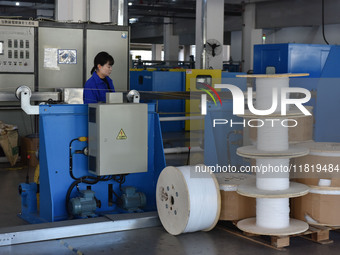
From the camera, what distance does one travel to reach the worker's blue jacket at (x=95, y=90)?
6.00 m

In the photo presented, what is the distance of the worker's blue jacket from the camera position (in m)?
6.00

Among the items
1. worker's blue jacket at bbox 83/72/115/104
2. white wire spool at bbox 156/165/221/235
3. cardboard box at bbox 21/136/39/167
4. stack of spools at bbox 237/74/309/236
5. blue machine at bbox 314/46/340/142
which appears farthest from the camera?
cardboard box at bbox 21/136/39/167

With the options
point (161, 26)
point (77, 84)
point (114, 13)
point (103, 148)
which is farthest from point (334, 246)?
point (161, 26)

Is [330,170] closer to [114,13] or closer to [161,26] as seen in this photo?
[114,13]

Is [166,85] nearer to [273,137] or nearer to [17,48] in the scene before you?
[17,48]

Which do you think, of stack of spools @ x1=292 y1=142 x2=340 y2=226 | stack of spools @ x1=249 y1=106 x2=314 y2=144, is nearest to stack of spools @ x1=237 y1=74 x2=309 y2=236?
stack of spools @ x1=292 y1=142 x2=340 y2=226

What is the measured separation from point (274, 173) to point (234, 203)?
53 centimetres

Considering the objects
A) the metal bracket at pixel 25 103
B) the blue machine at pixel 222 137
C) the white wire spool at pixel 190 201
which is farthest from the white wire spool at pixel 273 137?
the metal bracket at pixel 25 103

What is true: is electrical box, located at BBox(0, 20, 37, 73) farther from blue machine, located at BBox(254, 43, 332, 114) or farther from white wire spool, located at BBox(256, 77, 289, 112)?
white wire spool, located at BBox(256, 77, 289, 112)

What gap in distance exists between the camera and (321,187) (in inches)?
188

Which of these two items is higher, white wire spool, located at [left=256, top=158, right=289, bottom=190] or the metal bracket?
the metal bracket

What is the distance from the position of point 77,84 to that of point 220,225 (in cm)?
442

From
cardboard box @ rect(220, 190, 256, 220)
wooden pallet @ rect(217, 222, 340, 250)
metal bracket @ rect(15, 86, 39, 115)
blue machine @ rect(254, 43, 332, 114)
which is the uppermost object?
blue machine @ rect(254, 43, 332, 114)

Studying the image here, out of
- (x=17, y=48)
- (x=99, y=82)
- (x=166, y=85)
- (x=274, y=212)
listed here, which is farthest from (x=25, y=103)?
(x=166, y=85)
